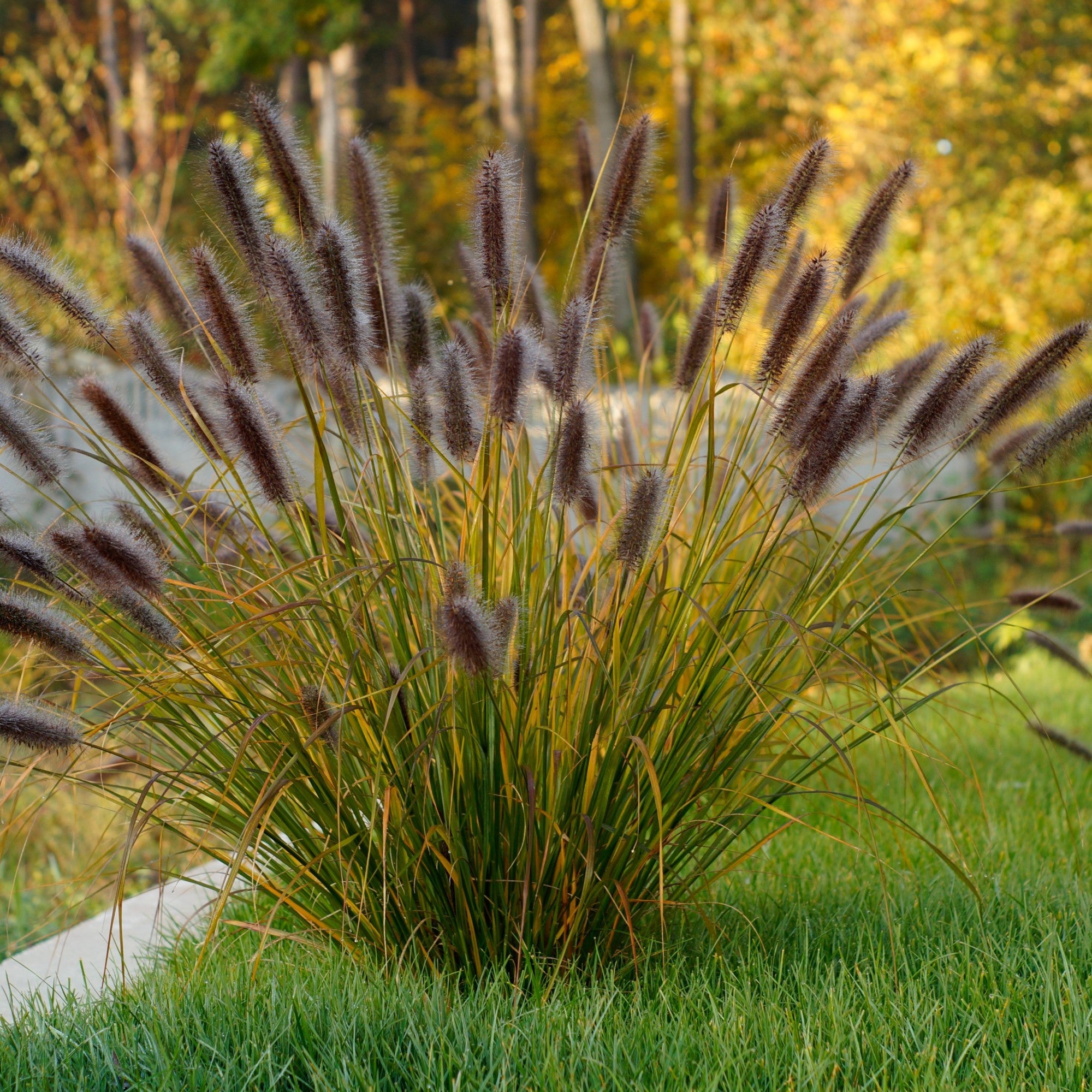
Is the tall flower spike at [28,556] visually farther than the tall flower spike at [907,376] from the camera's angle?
No

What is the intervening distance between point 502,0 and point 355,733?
13171 millimetres

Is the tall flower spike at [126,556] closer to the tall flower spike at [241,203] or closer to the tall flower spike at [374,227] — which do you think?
the tall flower spike at [241,203]

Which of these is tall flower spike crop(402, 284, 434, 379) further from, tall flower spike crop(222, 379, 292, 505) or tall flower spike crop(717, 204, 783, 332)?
tall flower spike crop(717, 204, 783, 332)

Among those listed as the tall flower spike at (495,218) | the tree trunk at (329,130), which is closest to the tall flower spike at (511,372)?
the tall flower spike at (495,218)

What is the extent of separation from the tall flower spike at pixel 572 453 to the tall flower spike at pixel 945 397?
580mm

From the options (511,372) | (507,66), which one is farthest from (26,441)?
(507,66)

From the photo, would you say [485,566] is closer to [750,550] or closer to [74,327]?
[74,327]

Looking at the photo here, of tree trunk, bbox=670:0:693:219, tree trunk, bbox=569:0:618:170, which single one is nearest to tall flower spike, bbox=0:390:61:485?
tree trunk, bbox=569:0:618:170

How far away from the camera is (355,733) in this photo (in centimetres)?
180

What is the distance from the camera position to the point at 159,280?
2027 mm

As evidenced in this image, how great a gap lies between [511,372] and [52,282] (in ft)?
2.45

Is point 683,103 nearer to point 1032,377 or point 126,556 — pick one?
point 1032,377

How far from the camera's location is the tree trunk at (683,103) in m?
15.1

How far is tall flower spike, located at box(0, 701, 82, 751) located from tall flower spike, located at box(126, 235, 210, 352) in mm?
729
